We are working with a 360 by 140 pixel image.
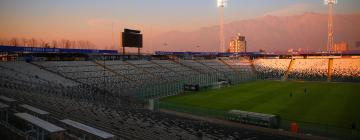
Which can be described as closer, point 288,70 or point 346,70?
point 346,70

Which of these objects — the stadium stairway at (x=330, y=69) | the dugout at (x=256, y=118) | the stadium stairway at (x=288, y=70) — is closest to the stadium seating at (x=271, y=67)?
the stadium stairway at (x=288, y=70)

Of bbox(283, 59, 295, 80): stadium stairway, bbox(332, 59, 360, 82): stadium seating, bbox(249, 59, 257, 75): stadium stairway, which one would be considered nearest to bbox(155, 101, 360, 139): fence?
bbox(283, 59, 295, 80): stadium stairway

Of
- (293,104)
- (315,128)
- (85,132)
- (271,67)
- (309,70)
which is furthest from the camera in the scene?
(271,67)

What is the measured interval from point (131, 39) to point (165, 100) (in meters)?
Answer: 30.6

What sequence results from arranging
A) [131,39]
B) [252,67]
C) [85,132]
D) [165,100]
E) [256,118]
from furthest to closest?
1. [252,67]
2. [131,39]
3. [165,100]
4. [256,118]
5. [85,132]

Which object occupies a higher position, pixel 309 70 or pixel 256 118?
pixel 309 70

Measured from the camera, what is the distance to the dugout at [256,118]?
86.8 ft

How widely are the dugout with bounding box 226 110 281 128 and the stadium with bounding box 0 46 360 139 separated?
→ 9 cm

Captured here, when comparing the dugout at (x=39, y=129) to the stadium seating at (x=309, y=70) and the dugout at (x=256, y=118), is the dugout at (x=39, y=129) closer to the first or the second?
the dugout at (x=256, y=118)

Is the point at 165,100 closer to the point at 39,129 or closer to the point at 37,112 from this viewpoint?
the point at 37,112

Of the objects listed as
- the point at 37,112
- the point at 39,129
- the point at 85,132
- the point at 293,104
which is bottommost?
the point at 293,104

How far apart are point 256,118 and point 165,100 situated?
2027 cm

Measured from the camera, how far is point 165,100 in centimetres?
4522

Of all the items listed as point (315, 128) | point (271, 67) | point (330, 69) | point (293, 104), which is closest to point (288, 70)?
point (271, 67)
